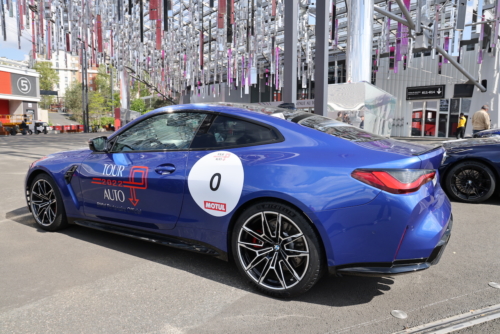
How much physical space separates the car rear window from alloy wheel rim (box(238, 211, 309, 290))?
29.9 inches

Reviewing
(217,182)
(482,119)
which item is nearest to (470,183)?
(217,182)

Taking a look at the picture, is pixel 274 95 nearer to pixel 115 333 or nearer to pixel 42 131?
pixel 42 131

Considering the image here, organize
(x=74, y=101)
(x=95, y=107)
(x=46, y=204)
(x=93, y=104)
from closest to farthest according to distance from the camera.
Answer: (x=46, y=204)
(x=93, y=104)
(x=95, y=107)
(x=74, y=101)

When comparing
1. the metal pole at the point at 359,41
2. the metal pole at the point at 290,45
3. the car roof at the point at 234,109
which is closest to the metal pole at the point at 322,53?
the metal pole at the point at 290,45

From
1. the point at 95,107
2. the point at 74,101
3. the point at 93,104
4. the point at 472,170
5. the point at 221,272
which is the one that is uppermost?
the point at 74,101

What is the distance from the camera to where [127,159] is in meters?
3.42

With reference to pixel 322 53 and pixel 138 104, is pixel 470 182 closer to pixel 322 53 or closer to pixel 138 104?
pixel 322 53

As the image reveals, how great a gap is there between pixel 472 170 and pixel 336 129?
3950mm

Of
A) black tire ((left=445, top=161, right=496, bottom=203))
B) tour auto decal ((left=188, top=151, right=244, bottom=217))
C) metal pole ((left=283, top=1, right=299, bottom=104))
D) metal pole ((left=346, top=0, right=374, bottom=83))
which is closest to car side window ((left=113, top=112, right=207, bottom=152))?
tour auto decal ((left=188, top=151, right=244, bottom=217))

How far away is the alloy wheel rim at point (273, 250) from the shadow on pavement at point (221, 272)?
16cm

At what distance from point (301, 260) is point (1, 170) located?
8726mm

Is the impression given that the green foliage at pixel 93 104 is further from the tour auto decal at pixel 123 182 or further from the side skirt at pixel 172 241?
the side skirt at pixel 172 241

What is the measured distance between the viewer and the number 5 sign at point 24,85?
140 feet

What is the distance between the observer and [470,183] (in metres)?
5.86
